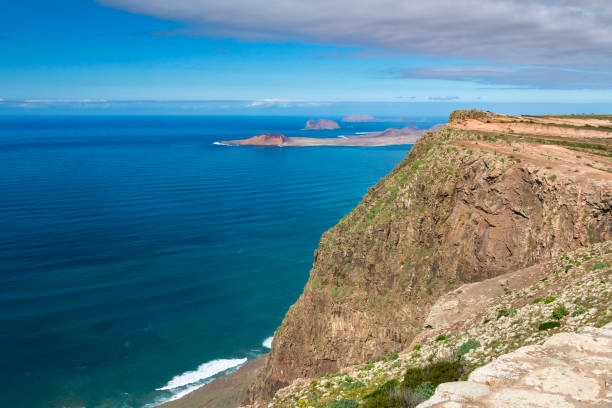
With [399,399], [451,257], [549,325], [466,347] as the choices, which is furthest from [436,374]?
[451,257]

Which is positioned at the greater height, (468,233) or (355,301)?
(468,233)

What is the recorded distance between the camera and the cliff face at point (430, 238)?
31.3m

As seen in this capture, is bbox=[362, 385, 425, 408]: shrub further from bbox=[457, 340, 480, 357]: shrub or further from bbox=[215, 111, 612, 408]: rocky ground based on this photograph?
bbox=[457, 340, 480, 357]: shrub

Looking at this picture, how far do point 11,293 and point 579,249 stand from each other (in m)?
79.8

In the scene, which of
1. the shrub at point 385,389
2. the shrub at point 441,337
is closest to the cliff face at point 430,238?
the shrub at point 441,337

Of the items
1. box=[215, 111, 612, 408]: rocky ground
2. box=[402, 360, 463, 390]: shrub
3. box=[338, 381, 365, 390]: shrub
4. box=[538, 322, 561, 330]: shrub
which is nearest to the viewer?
box=[402, 360, 463, 390]: shrub

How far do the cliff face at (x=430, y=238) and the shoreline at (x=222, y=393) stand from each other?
539 cm

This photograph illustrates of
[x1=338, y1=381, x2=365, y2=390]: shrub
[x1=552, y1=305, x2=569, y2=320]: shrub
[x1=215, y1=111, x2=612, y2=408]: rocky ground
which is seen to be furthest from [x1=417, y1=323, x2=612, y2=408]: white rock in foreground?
[x1=338, y1=381, x2=365, y2=390]: shrub

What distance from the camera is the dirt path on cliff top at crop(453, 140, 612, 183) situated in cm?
3033

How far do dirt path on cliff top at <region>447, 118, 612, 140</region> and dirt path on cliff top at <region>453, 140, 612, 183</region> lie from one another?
6.39 m

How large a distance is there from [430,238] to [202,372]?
35.8 metres

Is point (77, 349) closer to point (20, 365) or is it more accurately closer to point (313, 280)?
point (20, 365)

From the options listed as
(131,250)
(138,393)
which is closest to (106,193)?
(131,250)

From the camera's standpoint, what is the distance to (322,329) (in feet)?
130
